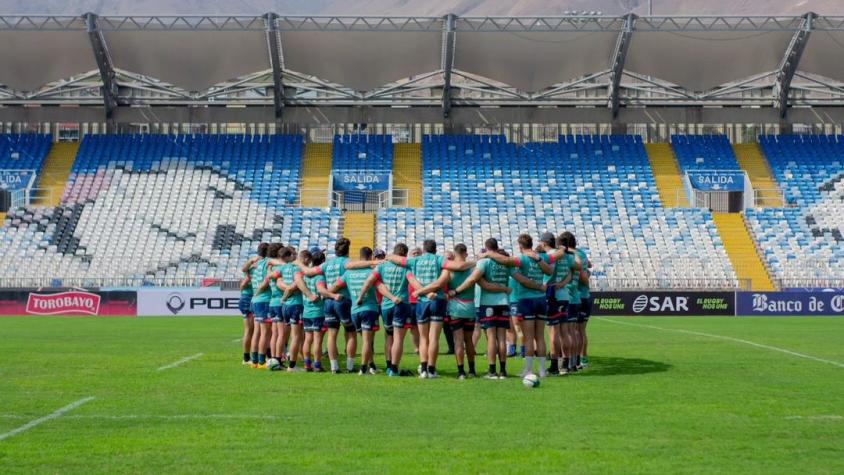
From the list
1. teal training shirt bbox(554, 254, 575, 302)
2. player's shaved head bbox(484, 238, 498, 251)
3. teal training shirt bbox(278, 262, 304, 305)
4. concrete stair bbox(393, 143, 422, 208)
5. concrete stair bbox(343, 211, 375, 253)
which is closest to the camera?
player's shaved head bbox(484, 238, 498, 251)

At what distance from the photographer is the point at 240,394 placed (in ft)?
49.2

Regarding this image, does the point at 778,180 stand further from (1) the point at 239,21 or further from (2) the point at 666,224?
(1) the point at 239,21

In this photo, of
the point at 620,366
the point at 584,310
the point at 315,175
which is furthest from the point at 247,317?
the point at 315,175

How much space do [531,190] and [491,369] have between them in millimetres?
37299

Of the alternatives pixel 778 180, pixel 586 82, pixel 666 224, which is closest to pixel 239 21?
pixel 586 82

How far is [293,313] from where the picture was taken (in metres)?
19.1

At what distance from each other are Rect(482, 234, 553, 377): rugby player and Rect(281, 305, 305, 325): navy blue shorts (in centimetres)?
359

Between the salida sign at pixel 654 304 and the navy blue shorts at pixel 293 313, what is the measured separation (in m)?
25.2

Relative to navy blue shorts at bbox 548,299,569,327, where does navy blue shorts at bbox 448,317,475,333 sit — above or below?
below

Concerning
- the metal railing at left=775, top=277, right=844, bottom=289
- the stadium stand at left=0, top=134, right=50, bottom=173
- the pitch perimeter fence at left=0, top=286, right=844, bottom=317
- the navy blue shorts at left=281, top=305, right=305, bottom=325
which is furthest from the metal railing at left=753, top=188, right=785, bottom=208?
the navy blue shorts at left=281, top=305, right=305, bottom=325

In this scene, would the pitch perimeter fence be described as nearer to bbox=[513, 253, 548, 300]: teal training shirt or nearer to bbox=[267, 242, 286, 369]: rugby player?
bbox=[267, 242, 286, 369]: rugby player

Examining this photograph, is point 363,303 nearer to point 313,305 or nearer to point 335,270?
point 335,270

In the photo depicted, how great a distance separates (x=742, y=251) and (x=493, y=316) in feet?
113

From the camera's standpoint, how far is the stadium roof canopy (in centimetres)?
5169
